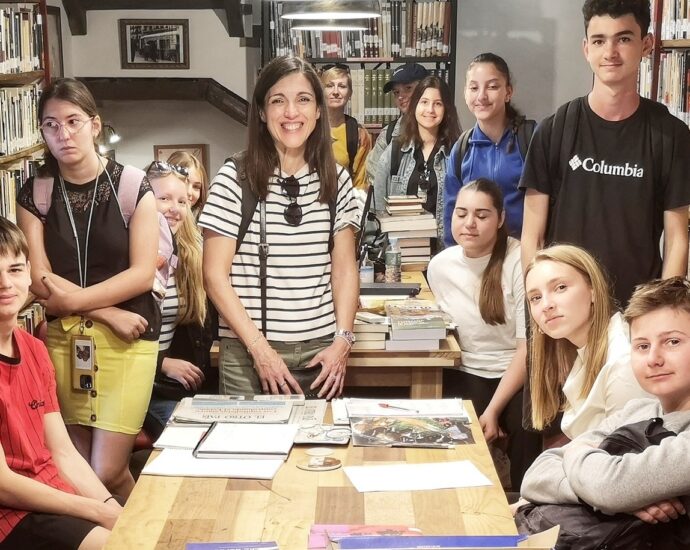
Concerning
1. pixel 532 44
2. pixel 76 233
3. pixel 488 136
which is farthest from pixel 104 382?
pixel 532 44

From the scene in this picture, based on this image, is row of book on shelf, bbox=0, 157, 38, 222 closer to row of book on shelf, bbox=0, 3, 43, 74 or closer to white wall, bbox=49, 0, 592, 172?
row of book on shelf, bbox=0, 3, 43, 74

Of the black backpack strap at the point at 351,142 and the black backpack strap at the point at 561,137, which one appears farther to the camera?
the black backpack strap at the point at 351,142

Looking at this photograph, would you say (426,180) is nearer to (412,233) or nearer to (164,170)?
(412,233)

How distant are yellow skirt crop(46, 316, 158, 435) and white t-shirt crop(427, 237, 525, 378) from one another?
3.90 ft

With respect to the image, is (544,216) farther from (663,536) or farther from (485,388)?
(663,536)

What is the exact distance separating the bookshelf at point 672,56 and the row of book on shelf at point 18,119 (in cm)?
288

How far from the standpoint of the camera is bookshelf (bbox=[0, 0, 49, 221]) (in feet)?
13.9

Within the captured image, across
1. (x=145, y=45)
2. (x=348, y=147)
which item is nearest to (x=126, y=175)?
(x=348, y=147)

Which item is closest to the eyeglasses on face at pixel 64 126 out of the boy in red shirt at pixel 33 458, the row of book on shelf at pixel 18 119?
the boy in red shirt at pixel 33 458

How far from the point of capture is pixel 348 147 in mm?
5676

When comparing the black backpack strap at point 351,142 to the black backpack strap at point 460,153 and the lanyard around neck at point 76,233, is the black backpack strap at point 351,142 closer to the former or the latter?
the black backpack strap at point 460,153

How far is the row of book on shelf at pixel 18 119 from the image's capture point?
13.9ft

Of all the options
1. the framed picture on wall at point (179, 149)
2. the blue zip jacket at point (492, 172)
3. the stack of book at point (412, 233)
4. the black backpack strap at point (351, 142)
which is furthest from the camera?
the framed picture on wall at point (179, 149)

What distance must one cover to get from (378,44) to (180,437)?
5089 mm
